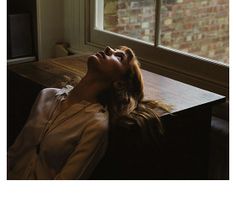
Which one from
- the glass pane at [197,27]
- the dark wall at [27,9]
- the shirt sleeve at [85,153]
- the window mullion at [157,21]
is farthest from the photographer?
the dark wall at [27,9]

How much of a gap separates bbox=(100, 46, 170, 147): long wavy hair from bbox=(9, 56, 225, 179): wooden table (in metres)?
0.03

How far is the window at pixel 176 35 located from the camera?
136cm

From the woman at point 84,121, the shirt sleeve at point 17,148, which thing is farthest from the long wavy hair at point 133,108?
the shirt sleeve at point 17,148

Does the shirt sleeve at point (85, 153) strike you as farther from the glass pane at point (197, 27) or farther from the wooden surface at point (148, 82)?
the glass pane at point (197, 27)

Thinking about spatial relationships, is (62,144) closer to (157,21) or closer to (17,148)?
(17,148)

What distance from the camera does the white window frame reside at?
4.46ft

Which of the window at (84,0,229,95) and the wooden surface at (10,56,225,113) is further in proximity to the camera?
the window at (84,0,229,95)

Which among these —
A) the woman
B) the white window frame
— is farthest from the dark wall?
the woman

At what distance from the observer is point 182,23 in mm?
1445

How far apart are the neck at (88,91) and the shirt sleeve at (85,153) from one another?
78mm

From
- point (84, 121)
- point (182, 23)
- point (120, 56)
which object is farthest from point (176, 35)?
point (84, 121)

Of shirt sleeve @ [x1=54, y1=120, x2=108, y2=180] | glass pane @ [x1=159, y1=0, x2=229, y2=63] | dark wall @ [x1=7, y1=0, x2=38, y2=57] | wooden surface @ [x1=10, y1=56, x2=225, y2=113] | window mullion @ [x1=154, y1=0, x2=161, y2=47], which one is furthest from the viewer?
dark wall @ [x1=7, y1=0, x2=38, y2=57]

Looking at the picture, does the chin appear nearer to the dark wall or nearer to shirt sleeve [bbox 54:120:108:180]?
shirt sleeve [bbox 54:120:108:180]
